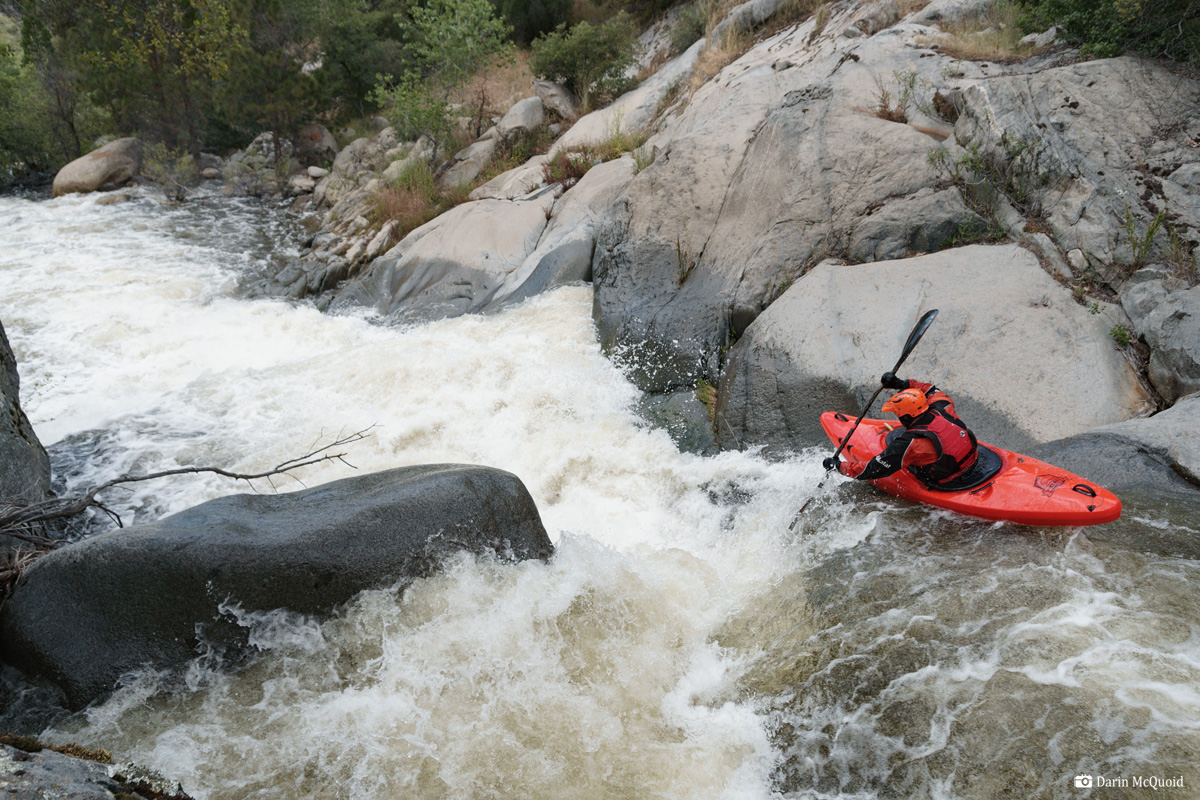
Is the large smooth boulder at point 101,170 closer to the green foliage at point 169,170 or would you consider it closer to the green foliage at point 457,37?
the green foliage at point 169,170

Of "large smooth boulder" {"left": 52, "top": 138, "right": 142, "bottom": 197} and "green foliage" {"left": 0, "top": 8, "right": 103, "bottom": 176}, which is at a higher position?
"green foliage" {"left": 0, "top": 8, "right": 103, "bottom": 176}

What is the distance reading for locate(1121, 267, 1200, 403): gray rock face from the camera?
14.1 ft

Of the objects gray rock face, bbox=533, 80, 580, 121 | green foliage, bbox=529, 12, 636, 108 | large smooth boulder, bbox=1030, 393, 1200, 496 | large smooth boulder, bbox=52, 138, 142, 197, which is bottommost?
large smooth boulder, bbox=1030, 393, 1200, 496

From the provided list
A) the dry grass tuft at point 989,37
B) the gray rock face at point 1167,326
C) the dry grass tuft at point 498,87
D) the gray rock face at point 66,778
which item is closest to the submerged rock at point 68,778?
the gray rock face at point 66,778

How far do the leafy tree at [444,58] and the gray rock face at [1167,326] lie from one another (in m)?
10.7

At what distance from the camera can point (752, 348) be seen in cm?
566

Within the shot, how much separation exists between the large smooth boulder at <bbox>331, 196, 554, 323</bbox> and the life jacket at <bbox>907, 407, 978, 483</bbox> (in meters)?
5.86

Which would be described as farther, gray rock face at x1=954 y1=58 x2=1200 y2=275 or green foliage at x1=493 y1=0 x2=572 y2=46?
green foliage at x1=493 y1=0 x2=572 y2=46

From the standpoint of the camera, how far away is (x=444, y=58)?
488 inches

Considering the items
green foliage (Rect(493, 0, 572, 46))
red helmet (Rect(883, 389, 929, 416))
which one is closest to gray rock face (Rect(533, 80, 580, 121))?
green foliage (Rect(493, 0, 572, 46))

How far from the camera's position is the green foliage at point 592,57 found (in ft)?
42.7

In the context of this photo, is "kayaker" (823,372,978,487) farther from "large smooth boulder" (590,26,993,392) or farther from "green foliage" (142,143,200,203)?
"green foliage" (142,143,200,203)

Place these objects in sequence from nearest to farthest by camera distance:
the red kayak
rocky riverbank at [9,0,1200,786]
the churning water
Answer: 1. the churning water
2. rocky riverbank at [9,0,1200,786]
3. the red kayak

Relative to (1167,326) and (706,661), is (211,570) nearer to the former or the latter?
(706,661)
